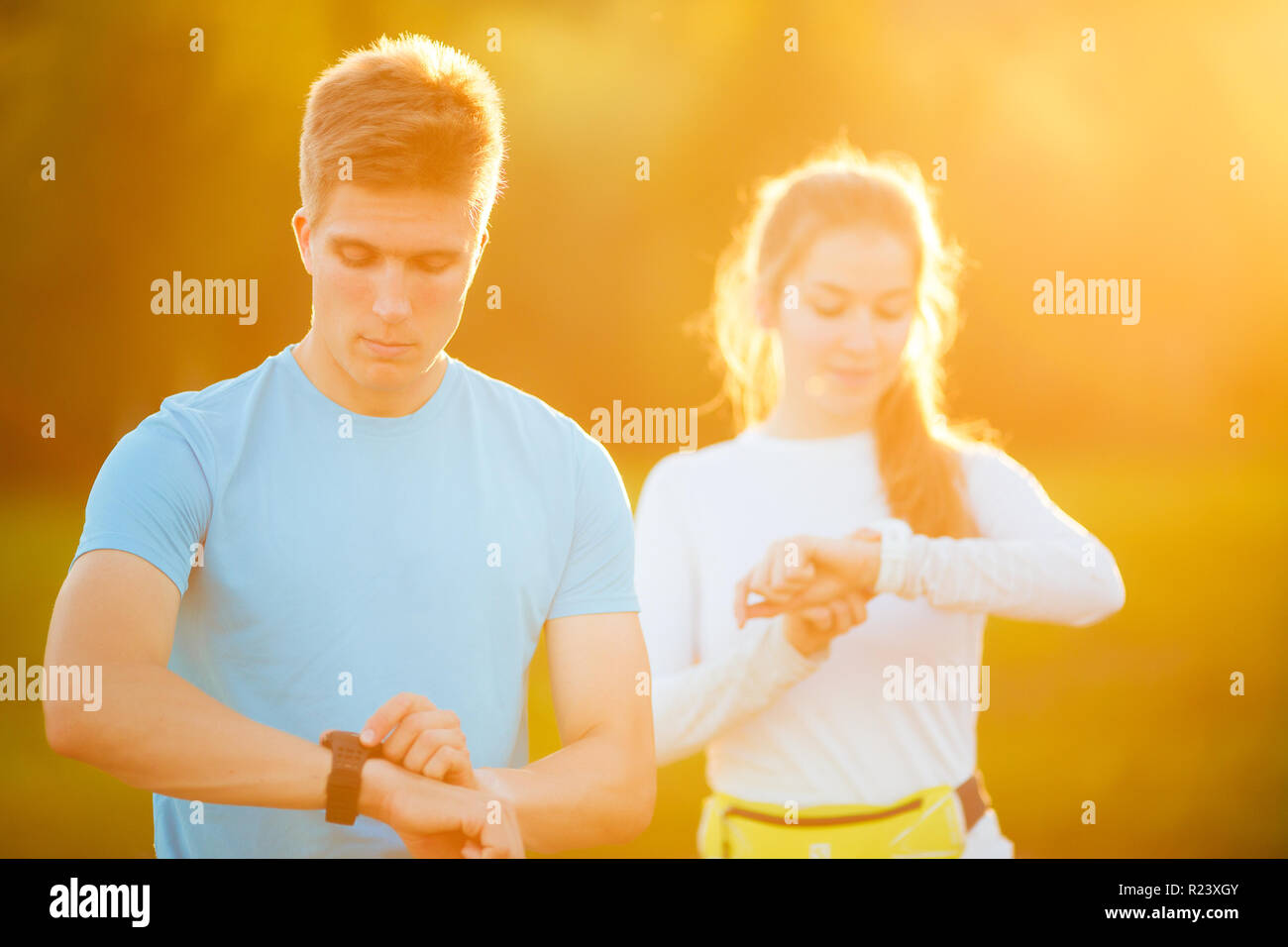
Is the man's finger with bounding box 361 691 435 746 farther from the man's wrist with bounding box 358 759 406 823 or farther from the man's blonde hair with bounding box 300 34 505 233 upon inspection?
the man's blonde hair with bounding box 300 34 505 233

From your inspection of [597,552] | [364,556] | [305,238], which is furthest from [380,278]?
[597,552]

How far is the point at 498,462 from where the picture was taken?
5.97 feet

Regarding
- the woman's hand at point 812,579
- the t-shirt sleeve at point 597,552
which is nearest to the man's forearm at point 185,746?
the t-shirt sleeve at point 597,552

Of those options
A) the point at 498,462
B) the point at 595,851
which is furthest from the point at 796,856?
the point at 498,462

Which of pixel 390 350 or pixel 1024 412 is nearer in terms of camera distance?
pixel 390 350

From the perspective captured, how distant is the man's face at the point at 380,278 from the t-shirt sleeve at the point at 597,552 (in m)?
0.33

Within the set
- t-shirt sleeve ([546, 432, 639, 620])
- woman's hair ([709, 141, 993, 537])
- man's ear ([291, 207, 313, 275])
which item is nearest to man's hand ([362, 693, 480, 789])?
t-shirt sleeve ([546, 432, 639, 620])

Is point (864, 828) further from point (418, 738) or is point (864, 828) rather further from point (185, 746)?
point (185, 746)

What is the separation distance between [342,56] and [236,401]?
2.43 ft

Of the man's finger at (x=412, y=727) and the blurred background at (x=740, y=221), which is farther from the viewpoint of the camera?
the blurred background at (x=740, y=221)

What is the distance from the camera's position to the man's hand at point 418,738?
1634 mm

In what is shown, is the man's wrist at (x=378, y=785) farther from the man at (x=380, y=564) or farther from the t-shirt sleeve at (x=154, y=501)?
the t-shirt sleeve at (x=154, y=501)

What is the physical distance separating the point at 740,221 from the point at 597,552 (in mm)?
788
